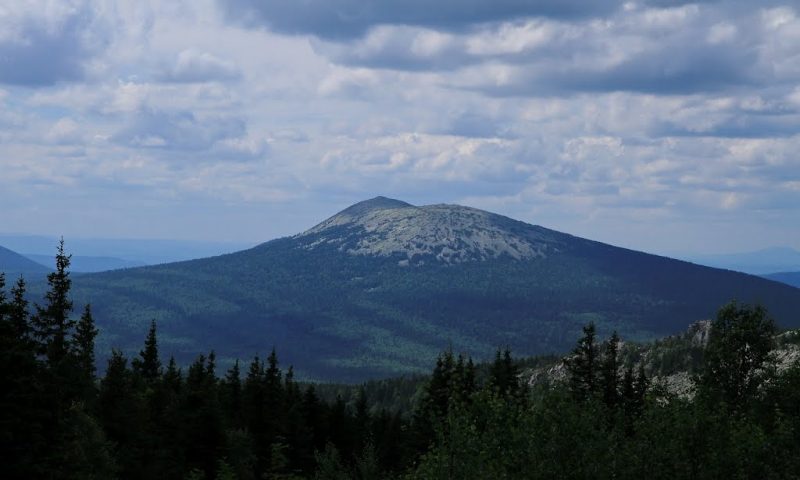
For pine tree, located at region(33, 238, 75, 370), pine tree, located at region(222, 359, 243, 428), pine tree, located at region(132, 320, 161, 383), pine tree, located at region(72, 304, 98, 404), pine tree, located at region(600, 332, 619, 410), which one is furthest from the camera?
pine tree, located at region(132, 320, 161, 383)

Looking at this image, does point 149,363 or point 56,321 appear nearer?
point 56,321

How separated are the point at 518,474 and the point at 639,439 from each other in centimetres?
707

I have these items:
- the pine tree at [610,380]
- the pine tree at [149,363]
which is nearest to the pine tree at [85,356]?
the pine tree at [149,363]

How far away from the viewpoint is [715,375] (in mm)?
79375

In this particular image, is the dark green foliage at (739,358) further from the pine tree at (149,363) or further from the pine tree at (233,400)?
the pine tree at (149,363)

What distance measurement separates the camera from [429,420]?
6450 cm

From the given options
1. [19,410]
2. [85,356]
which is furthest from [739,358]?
[19,410]

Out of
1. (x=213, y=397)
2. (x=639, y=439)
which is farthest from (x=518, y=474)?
(x=213, y=397)

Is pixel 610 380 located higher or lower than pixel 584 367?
lower

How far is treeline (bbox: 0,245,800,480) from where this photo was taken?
36.1m

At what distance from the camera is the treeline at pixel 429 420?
3612 cm

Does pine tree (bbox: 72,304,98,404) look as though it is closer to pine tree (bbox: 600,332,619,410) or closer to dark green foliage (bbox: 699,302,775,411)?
pine tree (bbox: 600,332,619,410)

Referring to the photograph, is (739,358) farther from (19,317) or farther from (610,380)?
(19,317)

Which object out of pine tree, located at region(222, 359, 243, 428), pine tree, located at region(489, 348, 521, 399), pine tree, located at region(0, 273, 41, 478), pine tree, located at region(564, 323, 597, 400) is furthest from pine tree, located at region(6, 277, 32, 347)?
pine tree, located at region(489, 348, 521, 399)
